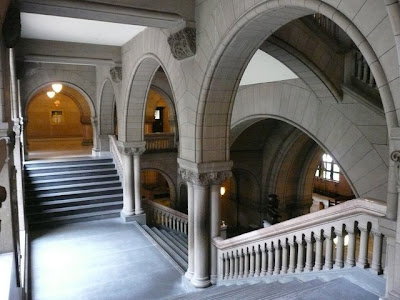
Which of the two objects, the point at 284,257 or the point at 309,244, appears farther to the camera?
the point at 284,257

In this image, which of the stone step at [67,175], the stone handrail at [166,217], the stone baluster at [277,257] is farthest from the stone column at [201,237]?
the stone step at [67,175]

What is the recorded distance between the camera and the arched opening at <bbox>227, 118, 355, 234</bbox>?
39.7 ft

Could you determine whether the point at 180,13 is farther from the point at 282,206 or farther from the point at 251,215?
the point at 251,215

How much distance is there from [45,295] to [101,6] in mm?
4646

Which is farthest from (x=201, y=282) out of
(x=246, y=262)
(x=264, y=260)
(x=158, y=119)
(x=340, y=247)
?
(x=158, y=119)

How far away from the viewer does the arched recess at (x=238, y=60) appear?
292 cm

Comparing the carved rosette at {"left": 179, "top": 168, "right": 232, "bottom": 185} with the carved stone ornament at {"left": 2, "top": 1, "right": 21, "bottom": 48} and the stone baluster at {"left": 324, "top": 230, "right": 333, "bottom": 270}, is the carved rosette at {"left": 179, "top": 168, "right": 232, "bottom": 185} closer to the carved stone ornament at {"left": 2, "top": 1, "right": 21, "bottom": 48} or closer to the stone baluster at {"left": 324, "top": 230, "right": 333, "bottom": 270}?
the stone baluster at {"left": 324, "top": 230, "right": 333, "bottom": 270}

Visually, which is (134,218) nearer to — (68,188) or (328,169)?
(68,188)

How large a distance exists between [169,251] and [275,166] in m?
6.10

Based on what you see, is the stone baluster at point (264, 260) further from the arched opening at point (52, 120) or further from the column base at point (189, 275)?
the arched opening at point (52, 120)

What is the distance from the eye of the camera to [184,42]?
5.36 metres

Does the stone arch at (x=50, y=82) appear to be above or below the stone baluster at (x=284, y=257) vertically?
above

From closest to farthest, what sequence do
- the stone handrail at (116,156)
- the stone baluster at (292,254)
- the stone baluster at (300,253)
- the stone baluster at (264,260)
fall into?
the stone baluster at (300,253) < the stone baluster at (292,254) < the stone baluster at (264,260) < the stone handrail at (116,156)

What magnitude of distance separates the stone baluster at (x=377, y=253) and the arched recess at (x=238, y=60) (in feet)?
3.74
